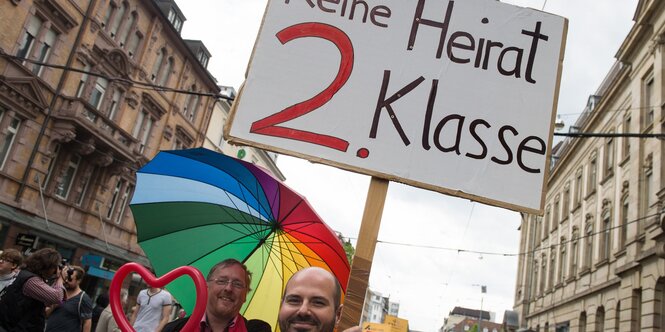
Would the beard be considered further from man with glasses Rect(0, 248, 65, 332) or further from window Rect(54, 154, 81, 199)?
window Rect(54, 154, 81, 199)

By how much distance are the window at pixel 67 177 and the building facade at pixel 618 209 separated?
19.1m

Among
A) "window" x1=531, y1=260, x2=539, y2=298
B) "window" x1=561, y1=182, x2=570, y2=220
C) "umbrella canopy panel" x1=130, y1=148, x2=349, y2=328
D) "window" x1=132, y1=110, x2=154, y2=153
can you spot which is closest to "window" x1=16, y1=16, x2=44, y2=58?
"window" x1=132, y1=110, x2=154, y2=153

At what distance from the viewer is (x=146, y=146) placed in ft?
89.9

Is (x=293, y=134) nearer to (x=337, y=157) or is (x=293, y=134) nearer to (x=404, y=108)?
(x=337, y=157)

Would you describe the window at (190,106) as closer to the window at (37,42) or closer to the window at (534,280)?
the window at (37,42)

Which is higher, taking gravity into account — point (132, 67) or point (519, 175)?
point (132, 67)

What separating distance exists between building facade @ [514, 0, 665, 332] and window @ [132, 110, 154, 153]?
1832cm

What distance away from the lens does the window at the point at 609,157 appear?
2359cm

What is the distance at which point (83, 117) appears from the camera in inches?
824

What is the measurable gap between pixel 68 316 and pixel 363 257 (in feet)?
15.0

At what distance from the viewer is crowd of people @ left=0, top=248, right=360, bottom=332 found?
2.30 metres

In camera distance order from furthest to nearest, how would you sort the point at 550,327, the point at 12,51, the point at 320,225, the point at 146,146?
the point at 550,327 < the point at 146,146 < the point at 12,51 < the point at 320,225

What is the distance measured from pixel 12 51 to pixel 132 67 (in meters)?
6.93

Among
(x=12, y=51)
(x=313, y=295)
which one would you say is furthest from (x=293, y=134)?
(x=12, y=51)
